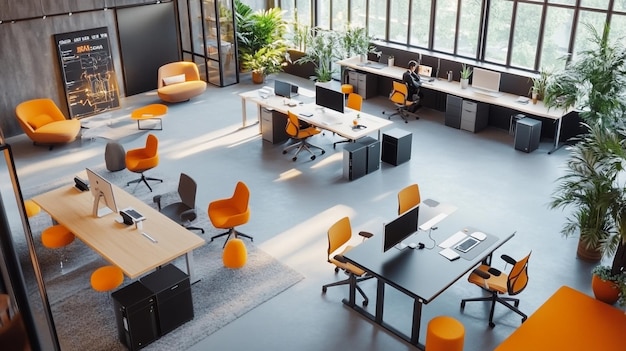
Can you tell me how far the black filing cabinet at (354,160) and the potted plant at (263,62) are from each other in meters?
5.22

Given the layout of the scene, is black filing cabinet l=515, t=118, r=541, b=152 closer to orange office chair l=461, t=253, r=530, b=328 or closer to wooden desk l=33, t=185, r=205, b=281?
orange office chair l=461, t=253, r=530, b=328

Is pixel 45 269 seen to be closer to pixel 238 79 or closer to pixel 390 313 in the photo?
pixel 390 313

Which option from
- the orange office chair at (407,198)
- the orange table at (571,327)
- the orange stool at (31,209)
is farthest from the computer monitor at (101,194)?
the orange table at (571,327)

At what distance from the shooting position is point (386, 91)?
1386 centimetres

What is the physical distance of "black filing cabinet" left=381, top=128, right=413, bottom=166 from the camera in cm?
1037

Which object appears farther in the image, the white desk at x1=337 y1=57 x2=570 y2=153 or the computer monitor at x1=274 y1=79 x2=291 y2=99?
the computer monitor at x1=274 y1=79 x2=291 y2=99

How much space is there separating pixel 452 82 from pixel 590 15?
2.80m

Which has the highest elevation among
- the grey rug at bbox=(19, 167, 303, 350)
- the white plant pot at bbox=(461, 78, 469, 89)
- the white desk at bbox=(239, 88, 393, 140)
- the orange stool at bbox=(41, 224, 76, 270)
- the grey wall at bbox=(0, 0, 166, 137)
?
the grey wall at bbox=(0, 0, 166, 137)

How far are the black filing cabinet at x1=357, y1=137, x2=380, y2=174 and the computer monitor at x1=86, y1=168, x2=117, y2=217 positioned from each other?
166 inches

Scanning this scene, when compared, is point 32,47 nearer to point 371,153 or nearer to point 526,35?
point 371,153

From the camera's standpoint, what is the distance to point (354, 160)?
9930 mm

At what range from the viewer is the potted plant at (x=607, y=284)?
682cm

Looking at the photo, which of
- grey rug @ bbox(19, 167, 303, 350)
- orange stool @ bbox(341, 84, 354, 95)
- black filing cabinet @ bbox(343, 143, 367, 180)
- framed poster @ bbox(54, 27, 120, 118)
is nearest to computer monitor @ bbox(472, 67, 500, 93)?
orange stool @ bbox(341, 84, 354, 95)

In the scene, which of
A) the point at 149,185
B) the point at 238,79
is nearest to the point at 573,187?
the point at 149,185
